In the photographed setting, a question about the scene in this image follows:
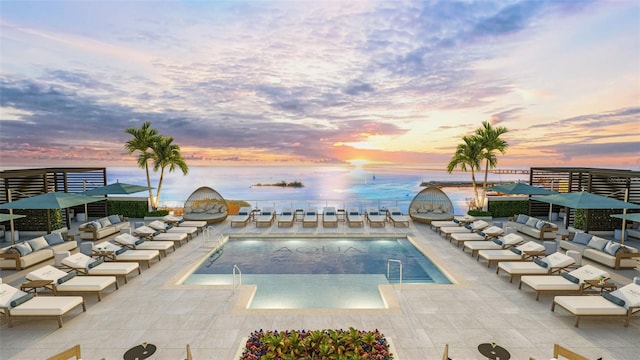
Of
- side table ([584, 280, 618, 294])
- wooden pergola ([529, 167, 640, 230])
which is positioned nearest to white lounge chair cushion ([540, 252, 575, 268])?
side table ([584, 280, 618, 294])

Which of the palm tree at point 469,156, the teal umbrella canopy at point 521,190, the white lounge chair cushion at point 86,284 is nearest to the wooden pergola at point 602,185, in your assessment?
the teal umbrella canopy at point 521,190

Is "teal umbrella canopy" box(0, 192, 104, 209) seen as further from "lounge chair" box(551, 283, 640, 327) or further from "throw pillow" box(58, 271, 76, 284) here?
"lounge chair" box(551, 283, 640, 327)

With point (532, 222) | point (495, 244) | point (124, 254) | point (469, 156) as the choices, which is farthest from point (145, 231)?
Answer: point (469, 156)

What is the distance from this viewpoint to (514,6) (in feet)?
45.4

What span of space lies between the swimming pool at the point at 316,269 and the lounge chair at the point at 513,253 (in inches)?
67.5

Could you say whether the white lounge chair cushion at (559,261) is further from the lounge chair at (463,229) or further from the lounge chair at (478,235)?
the lounge chair at (463,229)

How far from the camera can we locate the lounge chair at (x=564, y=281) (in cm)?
713

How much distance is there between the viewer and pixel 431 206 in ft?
55.7

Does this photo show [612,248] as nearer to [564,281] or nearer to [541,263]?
[541,263]

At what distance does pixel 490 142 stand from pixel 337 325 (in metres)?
15.6

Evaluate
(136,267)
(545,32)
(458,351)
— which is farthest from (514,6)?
(136,267)

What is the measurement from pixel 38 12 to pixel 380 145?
33.6m

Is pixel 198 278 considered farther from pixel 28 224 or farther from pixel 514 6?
pixel 514 6

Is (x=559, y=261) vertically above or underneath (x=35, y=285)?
above
